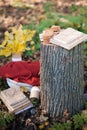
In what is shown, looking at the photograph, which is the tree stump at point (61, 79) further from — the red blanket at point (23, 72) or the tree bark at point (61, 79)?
the red blanket at point (23, 72)

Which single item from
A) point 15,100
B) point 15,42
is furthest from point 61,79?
point 15,42

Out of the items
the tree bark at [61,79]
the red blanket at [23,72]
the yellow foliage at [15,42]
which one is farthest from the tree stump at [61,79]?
the yellow foliage at [15,42]

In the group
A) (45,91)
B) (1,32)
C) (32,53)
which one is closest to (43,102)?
(45,91)

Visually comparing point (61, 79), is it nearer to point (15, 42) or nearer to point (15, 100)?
point (15, 100)

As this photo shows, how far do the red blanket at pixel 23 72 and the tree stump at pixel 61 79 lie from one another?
1.49 ft

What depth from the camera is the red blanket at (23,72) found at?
449 centimetres

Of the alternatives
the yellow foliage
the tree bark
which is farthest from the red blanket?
the tree bark

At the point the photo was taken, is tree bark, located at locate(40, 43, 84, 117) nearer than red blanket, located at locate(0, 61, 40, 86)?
Yes

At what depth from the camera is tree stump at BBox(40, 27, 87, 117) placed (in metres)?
3.72

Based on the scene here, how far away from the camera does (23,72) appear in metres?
4.52

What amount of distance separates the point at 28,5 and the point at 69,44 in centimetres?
383

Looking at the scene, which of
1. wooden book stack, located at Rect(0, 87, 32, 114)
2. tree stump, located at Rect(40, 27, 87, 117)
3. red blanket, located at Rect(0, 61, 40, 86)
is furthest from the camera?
red blanket, located at Rect(0, 61, 40, 86)

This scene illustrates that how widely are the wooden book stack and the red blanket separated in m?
0.24

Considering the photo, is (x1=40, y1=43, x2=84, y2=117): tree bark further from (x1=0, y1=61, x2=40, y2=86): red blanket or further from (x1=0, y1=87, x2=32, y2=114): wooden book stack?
(x1=0, y1=61, x2=40, y2=86): red blanket
